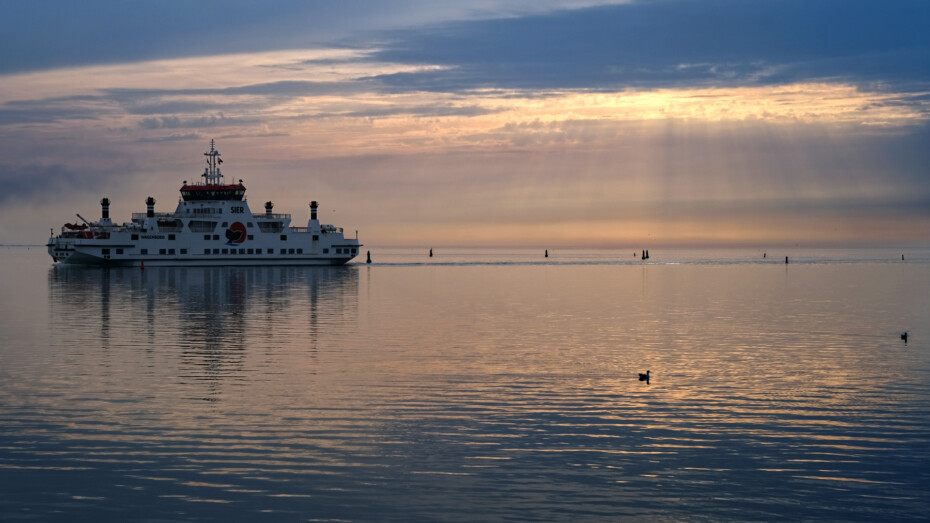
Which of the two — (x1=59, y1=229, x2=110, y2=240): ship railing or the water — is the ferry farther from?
the water

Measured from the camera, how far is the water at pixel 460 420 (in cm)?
1655

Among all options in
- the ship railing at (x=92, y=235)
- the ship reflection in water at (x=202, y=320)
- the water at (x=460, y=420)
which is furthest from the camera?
the ship railing at (x=92, y=235)

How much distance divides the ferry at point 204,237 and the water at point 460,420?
87349 millimetres

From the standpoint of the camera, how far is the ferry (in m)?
134

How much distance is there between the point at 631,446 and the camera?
20.6 m

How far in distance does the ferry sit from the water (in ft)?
287

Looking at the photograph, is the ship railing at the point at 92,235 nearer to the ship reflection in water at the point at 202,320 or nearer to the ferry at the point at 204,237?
the ferry at the point at 204,237

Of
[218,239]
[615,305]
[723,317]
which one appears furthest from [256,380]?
[218,239]

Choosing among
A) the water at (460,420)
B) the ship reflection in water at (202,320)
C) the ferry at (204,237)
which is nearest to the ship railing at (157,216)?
the ferry at (204,237)

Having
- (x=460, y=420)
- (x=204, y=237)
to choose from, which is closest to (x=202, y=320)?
(x=460, y=420)

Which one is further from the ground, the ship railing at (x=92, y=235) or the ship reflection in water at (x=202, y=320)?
the ship railing at (x=92, y=235)

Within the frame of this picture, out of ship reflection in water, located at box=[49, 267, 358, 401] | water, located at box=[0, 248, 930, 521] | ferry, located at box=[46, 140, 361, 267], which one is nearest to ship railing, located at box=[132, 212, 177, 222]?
ferry, located at box=[46, 140, 361, 267]

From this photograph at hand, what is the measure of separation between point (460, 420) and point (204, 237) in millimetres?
122198

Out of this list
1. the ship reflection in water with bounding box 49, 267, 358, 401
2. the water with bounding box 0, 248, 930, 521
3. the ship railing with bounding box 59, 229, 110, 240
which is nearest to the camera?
the water with bounding box 0, 248, 930, 521
